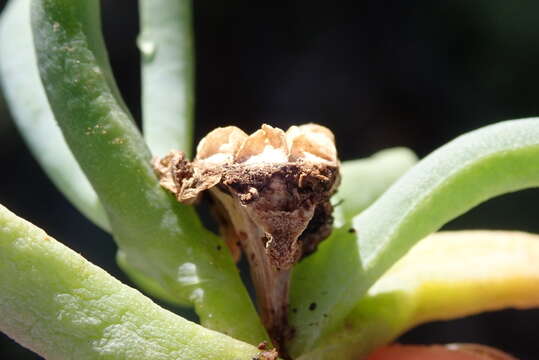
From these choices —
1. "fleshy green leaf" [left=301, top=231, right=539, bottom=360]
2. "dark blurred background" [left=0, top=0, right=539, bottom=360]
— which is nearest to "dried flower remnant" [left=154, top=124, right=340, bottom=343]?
"fleshy green leaf" [left=301, top=231, right=539, bottom=360]

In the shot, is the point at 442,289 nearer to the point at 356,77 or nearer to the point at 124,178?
the point at 124,178

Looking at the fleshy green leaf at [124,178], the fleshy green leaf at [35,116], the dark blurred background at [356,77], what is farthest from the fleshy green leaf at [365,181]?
the dark blurred background at [356,77]

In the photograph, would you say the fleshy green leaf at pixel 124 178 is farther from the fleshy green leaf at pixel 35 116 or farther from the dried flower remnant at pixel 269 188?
the fleshy green leaf at pixel 35 116

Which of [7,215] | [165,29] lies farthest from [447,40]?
[7,215]

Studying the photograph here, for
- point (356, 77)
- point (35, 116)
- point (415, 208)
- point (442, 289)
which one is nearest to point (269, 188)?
point (415, 208)

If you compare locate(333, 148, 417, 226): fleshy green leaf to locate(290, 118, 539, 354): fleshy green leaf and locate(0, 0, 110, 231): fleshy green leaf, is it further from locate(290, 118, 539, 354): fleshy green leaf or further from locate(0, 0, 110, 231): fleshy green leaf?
locate(0, 0, 110, 231): fleshy green leaf
